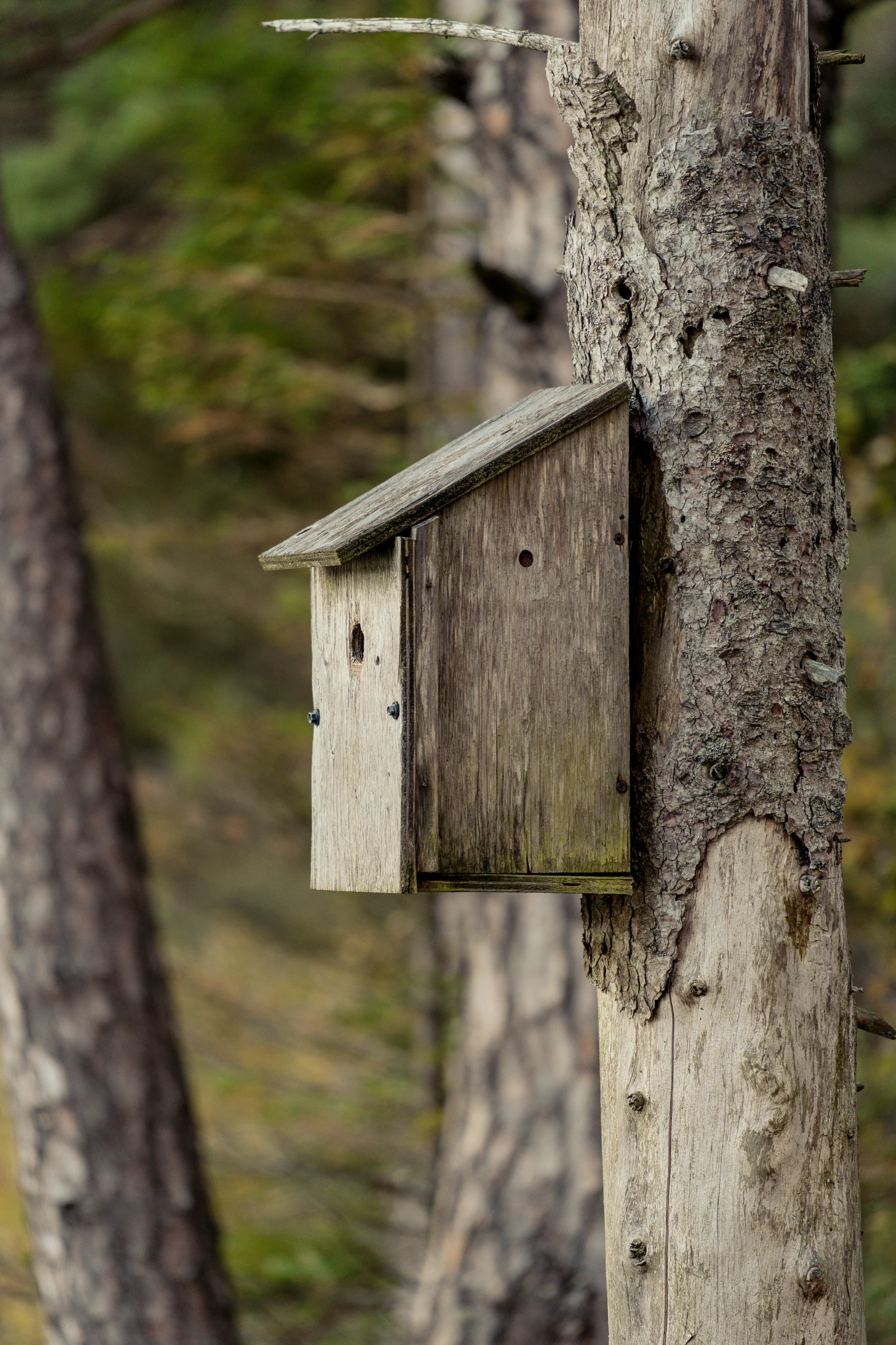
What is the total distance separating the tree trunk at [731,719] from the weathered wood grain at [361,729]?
393mm

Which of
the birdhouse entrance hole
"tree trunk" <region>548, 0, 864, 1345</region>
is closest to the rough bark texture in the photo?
"tree trunk" <region>548, 0, 864, 1345</region>

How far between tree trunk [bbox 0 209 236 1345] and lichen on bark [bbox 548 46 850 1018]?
98.0 inches

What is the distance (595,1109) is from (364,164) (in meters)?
3.64

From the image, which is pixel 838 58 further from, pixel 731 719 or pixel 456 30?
pixel 731 719

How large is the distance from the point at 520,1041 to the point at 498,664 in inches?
113

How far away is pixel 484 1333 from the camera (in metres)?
4.25

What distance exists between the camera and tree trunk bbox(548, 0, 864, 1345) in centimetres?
186

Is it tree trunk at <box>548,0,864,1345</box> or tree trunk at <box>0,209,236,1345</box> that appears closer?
tree trunk at <box>548,0,864,1345</box>

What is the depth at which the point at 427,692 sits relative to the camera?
6.15 feet

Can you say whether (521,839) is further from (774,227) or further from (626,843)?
(774,227)

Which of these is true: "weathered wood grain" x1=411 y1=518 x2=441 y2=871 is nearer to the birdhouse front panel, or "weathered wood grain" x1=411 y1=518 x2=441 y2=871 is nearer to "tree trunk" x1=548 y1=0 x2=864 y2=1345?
the birdhouse front panel

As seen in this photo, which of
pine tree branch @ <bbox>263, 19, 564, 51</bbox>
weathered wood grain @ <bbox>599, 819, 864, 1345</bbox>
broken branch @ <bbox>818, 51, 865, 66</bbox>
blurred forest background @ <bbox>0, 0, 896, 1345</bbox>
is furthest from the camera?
blurred forest background @ <bbox>0, 0, 896, 1345</bbox>

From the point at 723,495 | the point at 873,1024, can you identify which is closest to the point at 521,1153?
the point at 873,1024

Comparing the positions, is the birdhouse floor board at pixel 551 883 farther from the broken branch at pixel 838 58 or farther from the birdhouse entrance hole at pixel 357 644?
the broken branch at pixel 838 58
